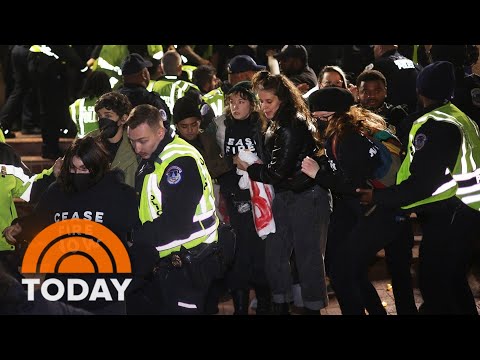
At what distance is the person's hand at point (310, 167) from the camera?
22.8ft

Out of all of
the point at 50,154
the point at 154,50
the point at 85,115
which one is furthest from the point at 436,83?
the point at 154,50

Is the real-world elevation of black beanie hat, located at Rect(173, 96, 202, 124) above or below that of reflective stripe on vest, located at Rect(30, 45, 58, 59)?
below

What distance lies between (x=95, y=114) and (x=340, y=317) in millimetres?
2882

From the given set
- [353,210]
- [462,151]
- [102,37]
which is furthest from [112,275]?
[102,37]

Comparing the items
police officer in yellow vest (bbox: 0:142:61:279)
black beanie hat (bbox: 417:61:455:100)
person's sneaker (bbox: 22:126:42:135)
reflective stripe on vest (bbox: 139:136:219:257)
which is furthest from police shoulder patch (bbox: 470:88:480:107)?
person's sneaker (bbox: 22:126:42:135)

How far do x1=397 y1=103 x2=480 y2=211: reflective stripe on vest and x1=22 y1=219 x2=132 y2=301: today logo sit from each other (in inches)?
82.5

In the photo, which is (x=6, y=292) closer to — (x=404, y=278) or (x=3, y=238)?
(x=3, y=238)

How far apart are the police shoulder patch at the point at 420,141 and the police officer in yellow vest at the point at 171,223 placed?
4.64 ft

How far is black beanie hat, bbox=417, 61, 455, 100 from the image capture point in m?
6.75

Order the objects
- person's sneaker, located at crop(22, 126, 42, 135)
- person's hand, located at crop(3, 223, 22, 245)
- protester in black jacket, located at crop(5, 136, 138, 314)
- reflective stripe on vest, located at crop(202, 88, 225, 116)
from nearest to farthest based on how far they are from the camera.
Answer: protester in black jacket, located at crop(5, 136, 138, 314)
person's hand, located at crop(3, 223, 22, 245)
reflective stripe on vest, located at crop(202, 88, 225, 116)
person's sneaker, located at crop(22, 126, 42, 135)

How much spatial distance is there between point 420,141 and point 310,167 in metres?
0.85

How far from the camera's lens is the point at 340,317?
6723 millimetres

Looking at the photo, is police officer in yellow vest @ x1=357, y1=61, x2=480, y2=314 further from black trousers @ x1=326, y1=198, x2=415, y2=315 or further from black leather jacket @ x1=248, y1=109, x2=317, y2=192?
black leather jacket @ x1=248, y1=109, x2=317, y2=192

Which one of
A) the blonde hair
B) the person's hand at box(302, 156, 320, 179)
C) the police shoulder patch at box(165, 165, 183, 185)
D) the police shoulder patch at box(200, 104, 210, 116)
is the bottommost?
the person's hand at box(302, 156, 320, 179)
